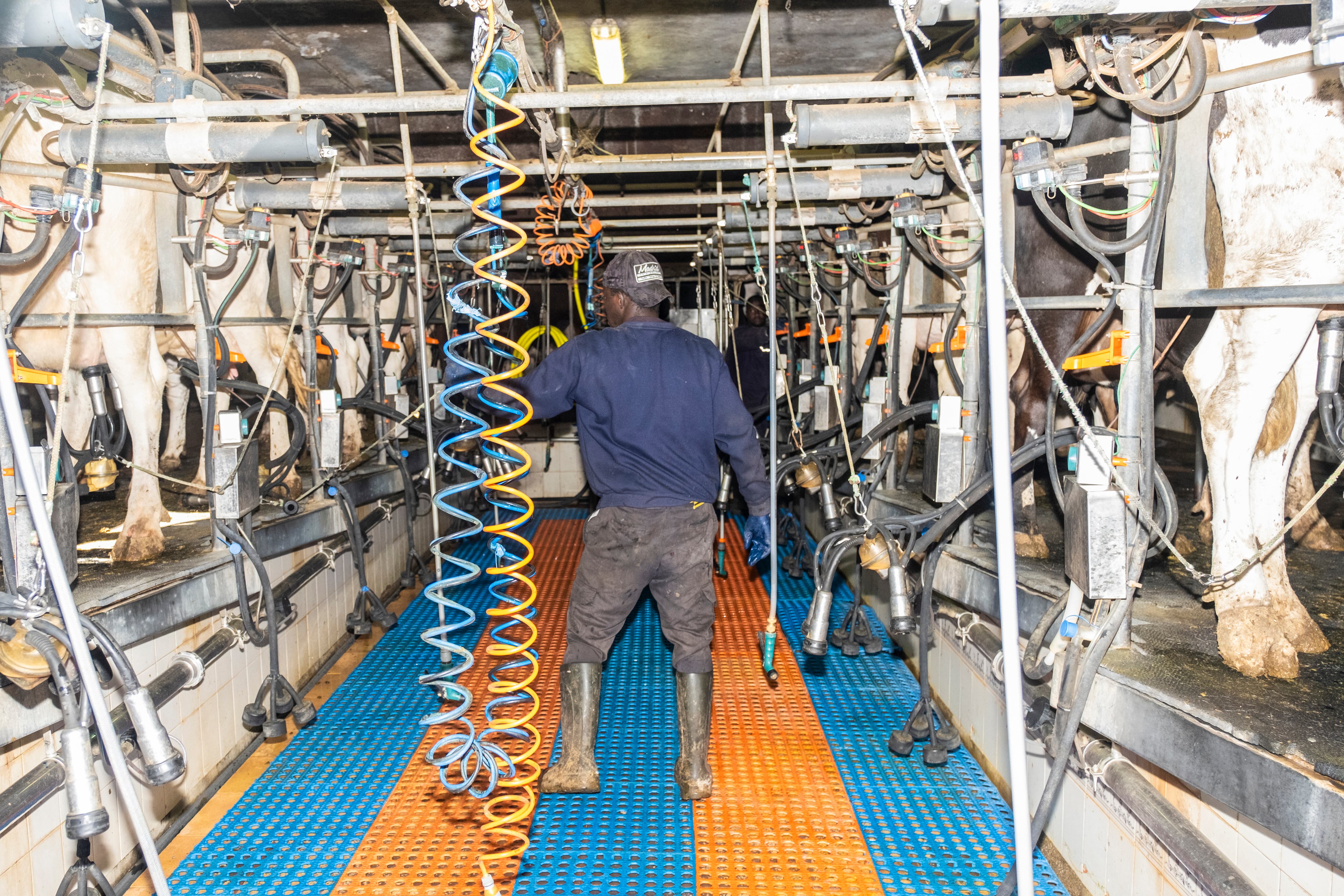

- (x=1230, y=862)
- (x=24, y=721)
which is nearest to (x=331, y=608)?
(x=24, y=721)

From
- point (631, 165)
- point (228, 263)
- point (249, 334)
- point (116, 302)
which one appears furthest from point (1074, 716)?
point (249, 334)

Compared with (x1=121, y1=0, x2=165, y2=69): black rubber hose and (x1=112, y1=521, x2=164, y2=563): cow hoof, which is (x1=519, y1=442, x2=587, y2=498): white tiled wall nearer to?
(x1=112, y1=521, x2=164, y2=563): cow hoof

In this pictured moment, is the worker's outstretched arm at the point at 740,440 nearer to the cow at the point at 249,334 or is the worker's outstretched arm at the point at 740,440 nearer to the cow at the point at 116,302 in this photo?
the cow at the point at 116,302

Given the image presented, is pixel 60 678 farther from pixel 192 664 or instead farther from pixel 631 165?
pixel 631 165

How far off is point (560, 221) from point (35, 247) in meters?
2.16

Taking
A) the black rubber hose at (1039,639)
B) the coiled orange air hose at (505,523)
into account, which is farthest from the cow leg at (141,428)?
the black rubber hose at (1039,639)

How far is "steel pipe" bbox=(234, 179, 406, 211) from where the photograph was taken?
3.56 meters

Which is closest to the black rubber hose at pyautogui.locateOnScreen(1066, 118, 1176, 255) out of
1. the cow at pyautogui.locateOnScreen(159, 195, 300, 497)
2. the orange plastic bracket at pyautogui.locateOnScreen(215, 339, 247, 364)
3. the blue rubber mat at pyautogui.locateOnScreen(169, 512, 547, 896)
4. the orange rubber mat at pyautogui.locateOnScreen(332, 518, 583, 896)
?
the orange rubber mat at pyautogui.locateOnScreen(332, 518, 583, 896)

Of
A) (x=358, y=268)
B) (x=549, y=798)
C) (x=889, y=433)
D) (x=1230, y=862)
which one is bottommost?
(x=549, y=798)

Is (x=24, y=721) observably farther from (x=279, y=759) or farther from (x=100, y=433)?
(x=100, y=433)

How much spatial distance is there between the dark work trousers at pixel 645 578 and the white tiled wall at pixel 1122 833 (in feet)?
3.45

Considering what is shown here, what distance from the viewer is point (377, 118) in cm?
421

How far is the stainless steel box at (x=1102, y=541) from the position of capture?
6.89 ft

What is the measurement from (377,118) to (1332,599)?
4357 millimetres
